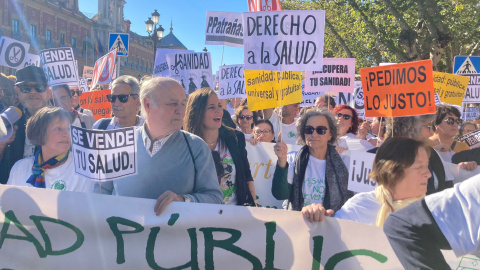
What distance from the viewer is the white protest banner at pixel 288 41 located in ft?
14.4

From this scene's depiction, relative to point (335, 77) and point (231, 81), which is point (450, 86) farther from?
point (231, 81)

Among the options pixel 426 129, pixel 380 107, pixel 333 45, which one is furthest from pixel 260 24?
pixel 333 45

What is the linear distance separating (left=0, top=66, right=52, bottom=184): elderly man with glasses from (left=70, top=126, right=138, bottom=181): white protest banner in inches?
60.2

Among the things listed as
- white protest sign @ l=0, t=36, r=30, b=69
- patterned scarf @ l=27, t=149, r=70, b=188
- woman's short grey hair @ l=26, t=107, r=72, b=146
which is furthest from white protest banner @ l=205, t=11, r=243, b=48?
patterned scarf @ l=27, t=149, r=70, b=188

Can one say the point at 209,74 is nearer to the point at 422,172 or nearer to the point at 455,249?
the point at 422,172

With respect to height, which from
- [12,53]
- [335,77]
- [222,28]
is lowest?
[335,77]

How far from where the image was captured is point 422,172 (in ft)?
8.67

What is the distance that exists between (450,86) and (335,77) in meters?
1.70

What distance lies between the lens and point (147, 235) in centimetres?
277

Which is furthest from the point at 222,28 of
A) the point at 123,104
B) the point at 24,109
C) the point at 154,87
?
the point at 154,87

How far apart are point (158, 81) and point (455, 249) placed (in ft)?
6.60

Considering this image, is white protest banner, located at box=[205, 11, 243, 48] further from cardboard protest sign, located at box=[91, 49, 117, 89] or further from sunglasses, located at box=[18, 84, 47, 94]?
sunglasses, located at box=[18, 84, 47, 94]

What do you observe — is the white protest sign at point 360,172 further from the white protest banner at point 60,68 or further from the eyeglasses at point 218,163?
the white protest banner at point 60,68

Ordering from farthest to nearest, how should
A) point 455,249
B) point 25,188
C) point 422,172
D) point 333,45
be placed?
point 333,45
point 25,188
point 422,172
point 455,249
